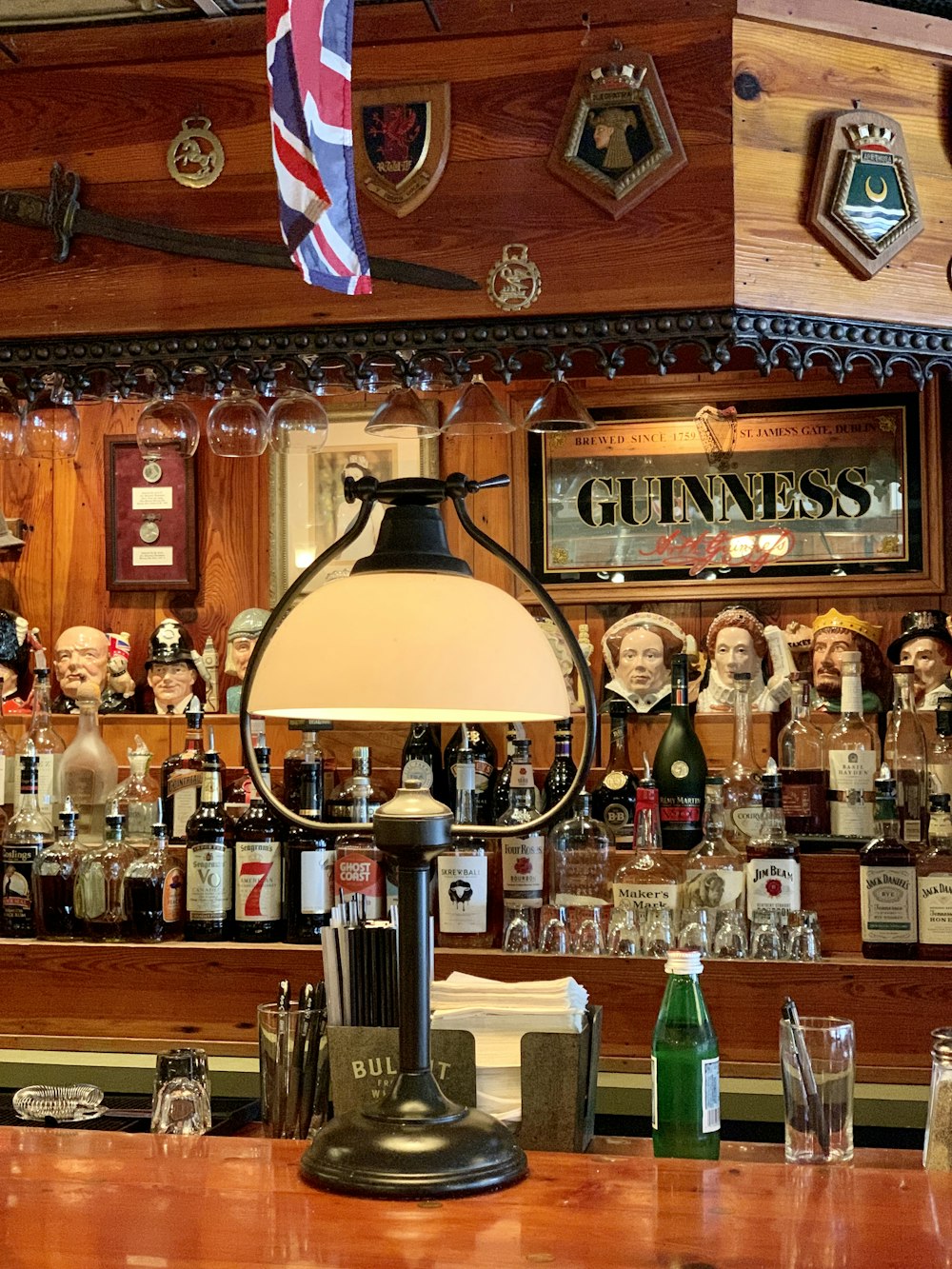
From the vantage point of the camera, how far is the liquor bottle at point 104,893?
2.81 m

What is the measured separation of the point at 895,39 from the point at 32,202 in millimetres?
1639

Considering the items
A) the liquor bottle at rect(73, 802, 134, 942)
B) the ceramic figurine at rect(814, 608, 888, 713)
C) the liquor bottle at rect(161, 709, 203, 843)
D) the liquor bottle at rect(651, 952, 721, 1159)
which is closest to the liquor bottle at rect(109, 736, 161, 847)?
the liquor bottle at rect(161, 709, 203, 843)

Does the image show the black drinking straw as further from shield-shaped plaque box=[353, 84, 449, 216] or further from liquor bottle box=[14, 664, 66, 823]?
liquor bottle box=[14, 664, 66, 823]

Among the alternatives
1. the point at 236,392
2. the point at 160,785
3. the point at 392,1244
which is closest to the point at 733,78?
the point at 236,392

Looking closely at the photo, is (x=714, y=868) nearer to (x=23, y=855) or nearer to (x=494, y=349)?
(x=494, y=349)

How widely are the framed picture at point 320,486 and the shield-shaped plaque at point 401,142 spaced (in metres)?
1.67

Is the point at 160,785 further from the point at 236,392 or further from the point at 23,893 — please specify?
the point at 236,392

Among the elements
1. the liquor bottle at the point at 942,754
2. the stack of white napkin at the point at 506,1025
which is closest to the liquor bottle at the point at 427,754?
the liquor bottle at the point at 942,754

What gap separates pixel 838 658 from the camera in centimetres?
401

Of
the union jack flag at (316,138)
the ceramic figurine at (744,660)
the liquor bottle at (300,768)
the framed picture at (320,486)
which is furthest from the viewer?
the framed picture at (320,486)

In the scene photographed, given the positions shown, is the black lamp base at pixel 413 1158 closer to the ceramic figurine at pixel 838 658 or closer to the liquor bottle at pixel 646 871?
the liquor bottle at pixel 646 871

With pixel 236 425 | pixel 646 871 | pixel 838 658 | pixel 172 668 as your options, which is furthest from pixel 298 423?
pixel 838 658

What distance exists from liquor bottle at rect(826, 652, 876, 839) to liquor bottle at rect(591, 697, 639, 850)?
1.43 ft

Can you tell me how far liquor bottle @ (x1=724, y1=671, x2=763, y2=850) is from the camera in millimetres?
2840
